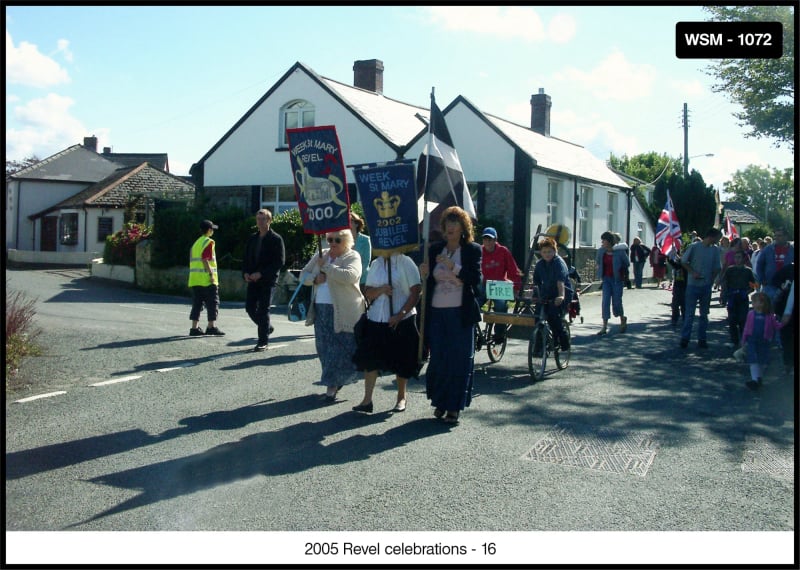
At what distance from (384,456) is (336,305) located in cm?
208

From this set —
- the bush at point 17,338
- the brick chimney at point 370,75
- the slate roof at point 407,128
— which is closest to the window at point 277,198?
the slate roof at point 407,128

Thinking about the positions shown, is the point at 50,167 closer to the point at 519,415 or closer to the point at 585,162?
the point at 585,162

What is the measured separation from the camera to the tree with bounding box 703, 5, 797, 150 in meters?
5.78

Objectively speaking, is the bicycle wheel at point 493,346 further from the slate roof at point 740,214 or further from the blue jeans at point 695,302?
the slate roof at point 740,214

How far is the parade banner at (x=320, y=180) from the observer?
24.1 feet

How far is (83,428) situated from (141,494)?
193 cm

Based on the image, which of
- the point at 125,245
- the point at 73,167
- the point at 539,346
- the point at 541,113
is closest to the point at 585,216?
the point at 541,113

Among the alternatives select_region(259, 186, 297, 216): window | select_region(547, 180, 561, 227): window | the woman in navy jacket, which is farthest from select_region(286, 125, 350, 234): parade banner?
select_region(259, 186, 297, 216): window

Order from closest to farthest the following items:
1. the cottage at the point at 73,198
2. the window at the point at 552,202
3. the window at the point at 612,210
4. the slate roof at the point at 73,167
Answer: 1. the window at the point at 552,202
2. the window at the point at 612,210
3. the cottage at the point at 73,198
4. the slate roof at the point at 73,167

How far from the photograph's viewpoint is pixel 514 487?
5109mm

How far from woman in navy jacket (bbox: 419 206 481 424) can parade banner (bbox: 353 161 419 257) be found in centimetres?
32

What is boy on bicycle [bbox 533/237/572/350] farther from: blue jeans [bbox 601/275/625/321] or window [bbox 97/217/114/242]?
window [bbox 97/217/114/242]

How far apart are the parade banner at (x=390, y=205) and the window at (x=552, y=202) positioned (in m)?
18.8

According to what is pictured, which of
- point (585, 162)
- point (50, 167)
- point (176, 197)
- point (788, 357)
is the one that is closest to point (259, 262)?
point (788, 357)
